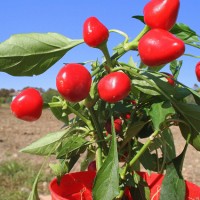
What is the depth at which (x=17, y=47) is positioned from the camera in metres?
0.92

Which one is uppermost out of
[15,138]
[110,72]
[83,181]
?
[110,72]

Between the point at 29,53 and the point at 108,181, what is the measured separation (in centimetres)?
33

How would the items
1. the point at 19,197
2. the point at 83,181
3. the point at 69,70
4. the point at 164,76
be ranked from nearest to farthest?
the point at 69,70 < the point at 164,76 < the point at 83,181 < the point at 19,197

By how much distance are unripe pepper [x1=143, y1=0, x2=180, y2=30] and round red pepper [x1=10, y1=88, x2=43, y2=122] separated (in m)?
0.31

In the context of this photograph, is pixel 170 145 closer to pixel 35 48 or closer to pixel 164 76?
pixel 164 76

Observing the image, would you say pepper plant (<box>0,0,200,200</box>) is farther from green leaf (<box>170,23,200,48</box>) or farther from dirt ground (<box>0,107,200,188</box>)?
dirt ground (<box>0,107,200,188</box>)

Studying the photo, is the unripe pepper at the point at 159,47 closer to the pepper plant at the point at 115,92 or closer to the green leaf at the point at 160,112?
the pepper plant at the point at 115,92

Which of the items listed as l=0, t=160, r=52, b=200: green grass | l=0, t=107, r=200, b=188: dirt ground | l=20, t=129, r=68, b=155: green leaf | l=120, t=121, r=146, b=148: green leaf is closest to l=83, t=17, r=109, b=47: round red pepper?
l=120, t=121, r=146, b=148: green leaf

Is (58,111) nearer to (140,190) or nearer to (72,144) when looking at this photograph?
(72,144)

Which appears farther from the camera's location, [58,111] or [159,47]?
[58,111]

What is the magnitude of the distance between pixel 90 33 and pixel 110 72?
3.9 inches

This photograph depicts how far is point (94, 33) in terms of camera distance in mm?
901

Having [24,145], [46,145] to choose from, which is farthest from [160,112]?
[24,145]

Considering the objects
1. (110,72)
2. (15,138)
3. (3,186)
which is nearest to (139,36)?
(110,72)
